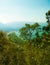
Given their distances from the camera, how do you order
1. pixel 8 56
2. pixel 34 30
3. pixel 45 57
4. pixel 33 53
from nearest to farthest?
pixel 8 56
pixel 45 57
pixel 33 53
pixel 34 30

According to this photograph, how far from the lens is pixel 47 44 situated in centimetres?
1912

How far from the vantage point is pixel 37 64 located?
16766 mm

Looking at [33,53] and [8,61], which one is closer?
[8,61]

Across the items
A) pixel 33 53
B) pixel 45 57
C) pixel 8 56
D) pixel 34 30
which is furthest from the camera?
pixel 34 30

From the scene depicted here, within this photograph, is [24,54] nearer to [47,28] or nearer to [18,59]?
[18,59]

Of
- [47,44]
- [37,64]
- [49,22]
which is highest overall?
[49,22]

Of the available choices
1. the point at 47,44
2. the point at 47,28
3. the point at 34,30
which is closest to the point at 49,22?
the point at 47,28

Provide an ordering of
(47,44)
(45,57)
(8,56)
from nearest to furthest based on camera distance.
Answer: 1. (8,56)
2. (45,57)
3. (47,44)

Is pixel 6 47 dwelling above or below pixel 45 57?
above

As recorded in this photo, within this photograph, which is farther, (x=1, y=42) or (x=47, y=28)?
(x=47, y=28)

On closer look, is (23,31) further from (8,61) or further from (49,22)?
(8,61)

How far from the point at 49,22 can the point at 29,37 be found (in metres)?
3.23

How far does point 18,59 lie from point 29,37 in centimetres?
983

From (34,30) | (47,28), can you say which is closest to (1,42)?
(47,28)
